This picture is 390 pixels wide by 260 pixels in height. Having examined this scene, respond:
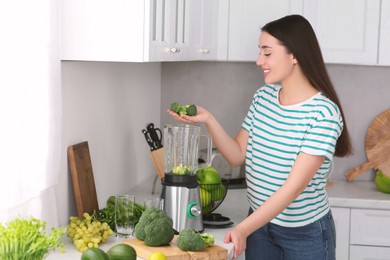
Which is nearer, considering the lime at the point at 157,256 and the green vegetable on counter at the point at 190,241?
the lime at the point at 157,256

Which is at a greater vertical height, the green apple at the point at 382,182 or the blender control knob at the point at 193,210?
the blender control knob at the point at 193,210

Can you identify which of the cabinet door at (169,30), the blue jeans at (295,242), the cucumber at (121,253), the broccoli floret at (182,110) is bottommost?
the blue jeans at (295,242)

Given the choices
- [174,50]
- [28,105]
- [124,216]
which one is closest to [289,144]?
[174,50]

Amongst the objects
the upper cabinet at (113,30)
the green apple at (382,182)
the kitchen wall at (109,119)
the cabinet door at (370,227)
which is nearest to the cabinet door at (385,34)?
the green apple at (382,182)

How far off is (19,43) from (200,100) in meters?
Result: 2.06

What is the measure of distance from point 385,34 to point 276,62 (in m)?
1.01

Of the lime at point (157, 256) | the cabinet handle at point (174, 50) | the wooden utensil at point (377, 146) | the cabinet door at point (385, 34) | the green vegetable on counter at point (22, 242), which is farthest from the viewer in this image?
the wooden utensil at point (377, 146)

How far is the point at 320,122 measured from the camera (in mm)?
2559

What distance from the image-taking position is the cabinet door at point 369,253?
347 cm

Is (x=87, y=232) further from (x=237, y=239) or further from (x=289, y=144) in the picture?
(x=289, y=144)

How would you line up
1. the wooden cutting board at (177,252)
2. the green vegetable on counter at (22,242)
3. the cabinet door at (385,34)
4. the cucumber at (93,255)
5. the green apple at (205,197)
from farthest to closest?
the cabinet door at (385,34) → the green apple at (205,197) → the wooden cutting board at (177,252) → the cucumber at (93,255) → the green vegetable on counter at (22,242)

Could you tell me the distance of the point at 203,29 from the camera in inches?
130

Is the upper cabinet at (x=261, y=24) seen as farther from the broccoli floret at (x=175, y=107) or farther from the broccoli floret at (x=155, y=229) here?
the broccoli floret at (x=155, y=229)

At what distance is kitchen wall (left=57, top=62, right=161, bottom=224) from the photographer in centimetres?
257
